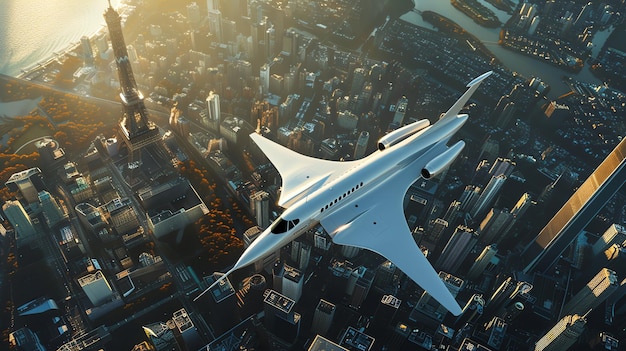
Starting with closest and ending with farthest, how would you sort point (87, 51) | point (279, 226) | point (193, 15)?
point (279, 226) < point (87, 51) < point (193, 15)

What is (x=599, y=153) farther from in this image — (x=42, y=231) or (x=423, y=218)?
(x=42, y=231)

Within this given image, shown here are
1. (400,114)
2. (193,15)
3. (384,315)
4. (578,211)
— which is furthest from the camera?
(193,15)

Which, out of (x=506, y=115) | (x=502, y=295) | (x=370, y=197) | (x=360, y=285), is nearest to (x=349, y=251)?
(x=360, y=285)

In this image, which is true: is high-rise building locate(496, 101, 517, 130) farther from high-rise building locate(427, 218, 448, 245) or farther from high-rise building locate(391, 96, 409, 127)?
high-rise building locate(427, 218, 448, 245)

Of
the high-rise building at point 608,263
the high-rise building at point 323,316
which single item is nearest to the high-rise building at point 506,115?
the high-rise building at point 608,263

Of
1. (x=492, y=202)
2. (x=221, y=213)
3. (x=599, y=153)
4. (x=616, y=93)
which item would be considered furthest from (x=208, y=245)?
(x=616, y=93)

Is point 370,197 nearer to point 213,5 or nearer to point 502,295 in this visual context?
point 502,295

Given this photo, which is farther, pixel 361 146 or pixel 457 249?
pixel 361 146
